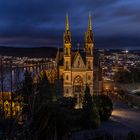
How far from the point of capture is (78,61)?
56281 millimetres

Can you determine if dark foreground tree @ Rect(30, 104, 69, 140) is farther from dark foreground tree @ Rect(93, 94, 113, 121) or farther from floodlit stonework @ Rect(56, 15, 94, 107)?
floodlit stonework @ Rect(56, 15, 94, 107)

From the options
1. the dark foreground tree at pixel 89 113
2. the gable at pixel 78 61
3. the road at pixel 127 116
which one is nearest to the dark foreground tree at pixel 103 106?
the road at pixel 127 116

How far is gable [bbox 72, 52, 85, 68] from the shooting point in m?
56.0

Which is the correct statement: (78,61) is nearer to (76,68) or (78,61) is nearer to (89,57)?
(76,68)

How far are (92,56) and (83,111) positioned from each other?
935 inches

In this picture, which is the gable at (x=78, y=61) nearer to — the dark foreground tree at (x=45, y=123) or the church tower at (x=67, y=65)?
the church tower at (x=67, y=65)

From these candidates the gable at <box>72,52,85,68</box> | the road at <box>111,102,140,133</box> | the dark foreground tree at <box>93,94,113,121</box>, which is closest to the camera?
the road at <box>111,102,140,133</box>

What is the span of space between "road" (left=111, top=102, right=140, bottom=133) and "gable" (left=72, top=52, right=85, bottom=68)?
8.86 m

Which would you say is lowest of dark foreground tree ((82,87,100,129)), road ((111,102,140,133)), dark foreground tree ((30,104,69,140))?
road ((111,102,140,133))

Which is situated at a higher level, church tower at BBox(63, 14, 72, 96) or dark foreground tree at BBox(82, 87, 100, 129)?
church tower at BBox(63, 14, 72, 96)

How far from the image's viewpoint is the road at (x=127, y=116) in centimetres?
3731

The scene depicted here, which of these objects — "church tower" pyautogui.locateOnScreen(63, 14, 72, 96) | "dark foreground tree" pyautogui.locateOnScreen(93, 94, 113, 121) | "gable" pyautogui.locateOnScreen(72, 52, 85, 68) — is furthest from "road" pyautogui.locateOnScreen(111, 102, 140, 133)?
"gable" pyautogui.locateOnScreen(72, 52, 85, 68)

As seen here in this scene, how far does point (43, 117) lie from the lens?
12930mm

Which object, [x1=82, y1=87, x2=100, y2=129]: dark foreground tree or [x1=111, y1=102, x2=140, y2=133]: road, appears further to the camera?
[x1=111, y1=102, x2=140, y2=133]: road
